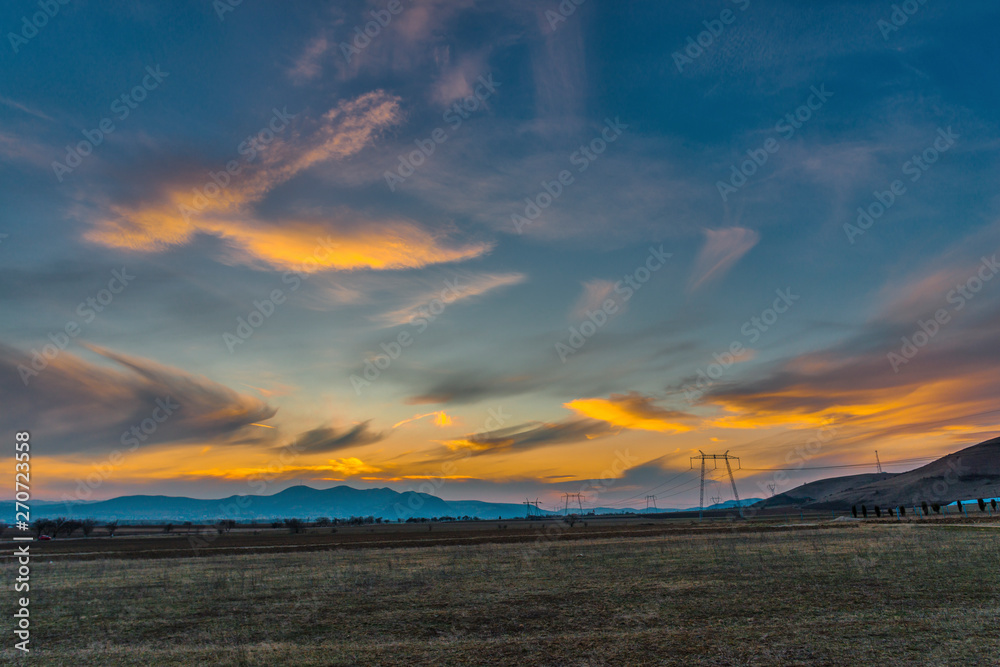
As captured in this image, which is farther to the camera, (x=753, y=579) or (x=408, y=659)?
(x=753, y=579)

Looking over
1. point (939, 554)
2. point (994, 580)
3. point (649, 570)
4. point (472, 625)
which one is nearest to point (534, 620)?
point (472, 625)

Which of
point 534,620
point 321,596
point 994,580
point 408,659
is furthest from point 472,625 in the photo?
point 994,580

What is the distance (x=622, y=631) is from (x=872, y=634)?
19.4 ft

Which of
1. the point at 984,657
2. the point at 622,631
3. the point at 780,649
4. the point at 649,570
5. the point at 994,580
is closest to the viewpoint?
the point at 984,657

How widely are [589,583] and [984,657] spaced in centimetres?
1518

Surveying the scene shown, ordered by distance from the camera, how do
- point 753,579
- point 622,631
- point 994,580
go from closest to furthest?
1. point 622,631
2. point 994,580
3. point 753,579

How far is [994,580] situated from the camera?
20375mm

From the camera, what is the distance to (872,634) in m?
13.9

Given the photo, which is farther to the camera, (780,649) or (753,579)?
(753,579)

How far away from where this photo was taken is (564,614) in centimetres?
1823

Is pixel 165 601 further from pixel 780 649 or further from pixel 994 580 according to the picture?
pixel 994 580

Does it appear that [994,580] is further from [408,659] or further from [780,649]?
[408,659]

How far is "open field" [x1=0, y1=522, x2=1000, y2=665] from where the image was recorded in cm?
1338

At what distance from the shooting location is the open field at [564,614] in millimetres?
13383
